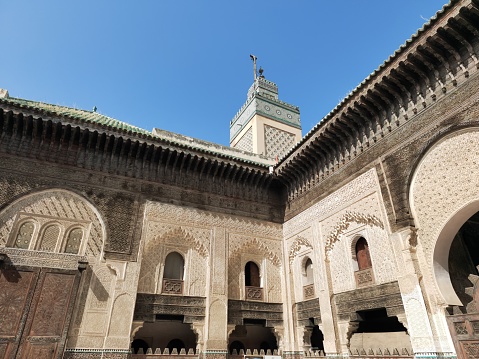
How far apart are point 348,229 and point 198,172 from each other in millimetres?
3545

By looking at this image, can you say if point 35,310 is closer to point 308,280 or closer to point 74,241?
point 74,241

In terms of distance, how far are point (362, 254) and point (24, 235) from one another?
237 inches

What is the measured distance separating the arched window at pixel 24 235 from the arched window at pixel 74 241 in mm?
601

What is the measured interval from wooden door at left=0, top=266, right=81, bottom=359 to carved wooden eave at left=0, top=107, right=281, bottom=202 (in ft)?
7.23

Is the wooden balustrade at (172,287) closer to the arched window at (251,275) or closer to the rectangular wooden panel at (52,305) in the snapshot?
the arched window at (251,275)

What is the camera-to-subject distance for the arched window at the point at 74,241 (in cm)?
599

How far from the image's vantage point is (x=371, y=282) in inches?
221

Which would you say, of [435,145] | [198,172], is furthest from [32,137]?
[435,145]

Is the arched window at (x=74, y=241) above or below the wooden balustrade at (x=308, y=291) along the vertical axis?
above

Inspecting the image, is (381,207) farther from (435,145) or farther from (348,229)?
(435,145)

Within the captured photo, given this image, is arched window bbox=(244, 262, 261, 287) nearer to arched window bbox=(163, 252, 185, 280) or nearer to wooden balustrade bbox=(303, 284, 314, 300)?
wooden balustrade bbox=(303, 284, 314, 300)

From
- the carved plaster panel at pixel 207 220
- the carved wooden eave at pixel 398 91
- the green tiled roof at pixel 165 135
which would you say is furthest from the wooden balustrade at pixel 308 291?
the green tiled roof at pixel 165 135

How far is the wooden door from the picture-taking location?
16.6ft

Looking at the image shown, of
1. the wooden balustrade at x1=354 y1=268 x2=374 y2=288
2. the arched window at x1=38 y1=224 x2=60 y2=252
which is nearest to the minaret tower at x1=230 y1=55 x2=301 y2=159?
the wooden balustrade at x1=354 y1=268 x2=374 y2=288
